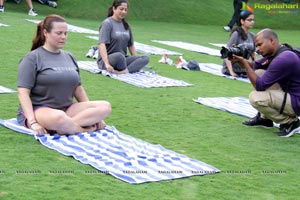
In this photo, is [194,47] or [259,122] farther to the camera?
[194,47]

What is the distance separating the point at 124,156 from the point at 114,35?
12.7 ft

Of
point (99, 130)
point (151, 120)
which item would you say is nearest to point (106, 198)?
point (99, 130)

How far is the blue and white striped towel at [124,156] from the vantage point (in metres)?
3.83

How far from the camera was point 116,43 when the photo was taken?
26.0 feet

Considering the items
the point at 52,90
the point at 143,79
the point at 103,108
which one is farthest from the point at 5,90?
the point at 143,79

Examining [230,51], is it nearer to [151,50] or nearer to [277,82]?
[277,82]

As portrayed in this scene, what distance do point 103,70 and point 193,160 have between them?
3912 mm

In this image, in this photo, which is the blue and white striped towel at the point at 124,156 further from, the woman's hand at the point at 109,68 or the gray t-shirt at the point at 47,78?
the woman's hand at the point at 109,68

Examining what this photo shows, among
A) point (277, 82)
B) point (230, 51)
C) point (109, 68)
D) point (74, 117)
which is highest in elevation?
point (230, 51)

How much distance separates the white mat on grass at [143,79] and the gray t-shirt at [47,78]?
2.49 meters

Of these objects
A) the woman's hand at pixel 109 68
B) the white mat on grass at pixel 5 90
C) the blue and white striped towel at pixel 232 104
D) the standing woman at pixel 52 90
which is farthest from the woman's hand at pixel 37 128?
the woman's hand at pixel 109 68

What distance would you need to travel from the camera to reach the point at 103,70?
26.0ft

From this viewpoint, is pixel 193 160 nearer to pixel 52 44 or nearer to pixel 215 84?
pixel 52 44

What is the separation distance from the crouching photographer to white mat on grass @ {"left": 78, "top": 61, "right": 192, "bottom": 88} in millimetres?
2224
